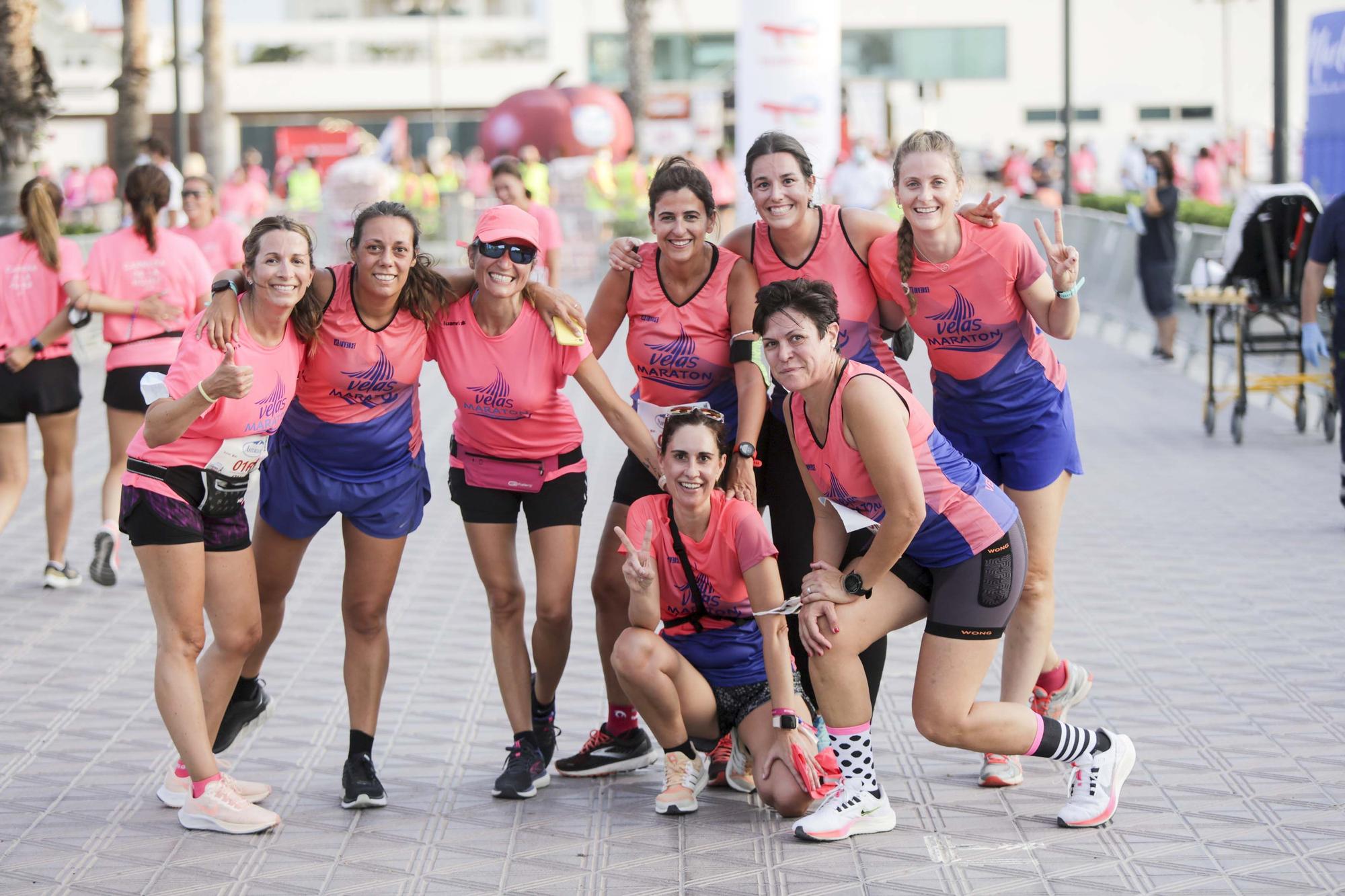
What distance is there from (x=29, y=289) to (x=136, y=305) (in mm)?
477

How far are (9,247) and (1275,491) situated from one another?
7.05 metres

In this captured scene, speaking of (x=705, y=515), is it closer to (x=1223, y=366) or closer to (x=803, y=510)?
(x=803, y=510)

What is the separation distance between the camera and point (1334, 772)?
5.04 metres

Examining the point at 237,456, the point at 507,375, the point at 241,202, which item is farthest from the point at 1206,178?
the point at 237,456

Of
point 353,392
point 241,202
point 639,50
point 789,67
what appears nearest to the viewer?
point 353,392

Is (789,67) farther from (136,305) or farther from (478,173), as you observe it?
(478,173)

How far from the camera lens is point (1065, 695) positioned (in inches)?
222

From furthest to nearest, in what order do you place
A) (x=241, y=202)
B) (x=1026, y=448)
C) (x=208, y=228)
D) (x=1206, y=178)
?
(x=1206, y=178) < (x=241, y=202) < (x=208, y=228) < (x=1026, y=448)

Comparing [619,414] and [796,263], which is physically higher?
[796,263]

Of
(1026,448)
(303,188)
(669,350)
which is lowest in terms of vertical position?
(1026,448)

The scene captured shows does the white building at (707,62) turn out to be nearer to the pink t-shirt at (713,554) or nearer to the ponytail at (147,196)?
the ponytail at (147,196)

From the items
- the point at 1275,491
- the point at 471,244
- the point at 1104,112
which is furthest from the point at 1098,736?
the point at 1104,112

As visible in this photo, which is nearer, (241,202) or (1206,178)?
(241,202)

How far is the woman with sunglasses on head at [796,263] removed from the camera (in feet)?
16.3
